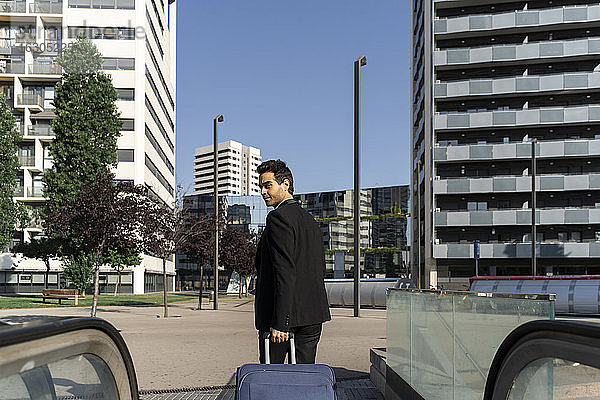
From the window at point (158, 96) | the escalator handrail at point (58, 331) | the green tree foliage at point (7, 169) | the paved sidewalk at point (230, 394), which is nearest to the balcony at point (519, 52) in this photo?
the window at point (158, 96)

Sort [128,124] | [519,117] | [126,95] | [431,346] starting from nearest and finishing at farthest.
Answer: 1. [431,346]
2. [519,117]
3. [128,124]
4. [126,95]

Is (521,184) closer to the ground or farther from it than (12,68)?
closer to the ground

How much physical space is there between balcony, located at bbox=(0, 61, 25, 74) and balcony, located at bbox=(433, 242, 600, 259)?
130ft

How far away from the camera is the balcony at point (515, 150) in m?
55.1

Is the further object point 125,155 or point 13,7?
point 13,7

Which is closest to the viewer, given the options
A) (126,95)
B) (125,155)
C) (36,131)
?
(125,155)

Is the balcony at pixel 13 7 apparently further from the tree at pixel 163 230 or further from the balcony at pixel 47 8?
the tree at pixel 163 230

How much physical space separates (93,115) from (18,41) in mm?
22245

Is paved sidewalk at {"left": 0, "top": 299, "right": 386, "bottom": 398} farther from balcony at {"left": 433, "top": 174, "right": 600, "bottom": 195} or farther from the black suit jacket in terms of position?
balcony at {"left": 433, "top": 174, "right": 600, "bottom": 195}

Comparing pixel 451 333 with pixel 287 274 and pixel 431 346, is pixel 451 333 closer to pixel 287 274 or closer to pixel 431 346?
pixel 431 346

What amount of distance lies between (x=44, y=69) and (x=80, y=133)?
20.1 m

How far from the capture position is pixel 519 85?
56875 millimetres

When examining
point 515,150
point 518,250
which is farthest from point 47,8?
point 518,250

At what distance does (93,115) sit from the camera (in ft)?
162
